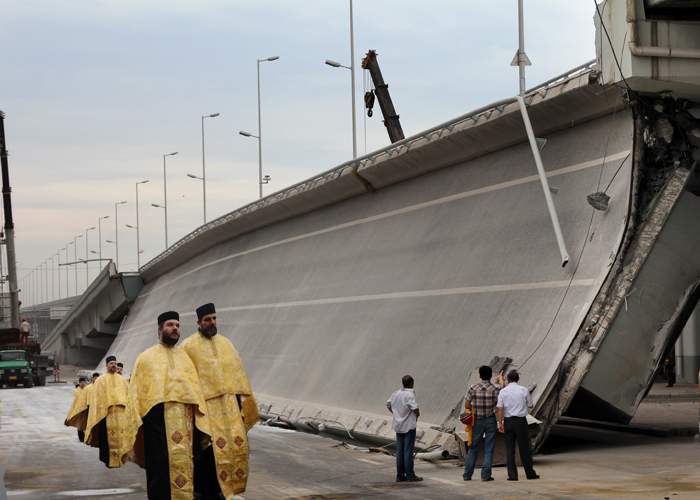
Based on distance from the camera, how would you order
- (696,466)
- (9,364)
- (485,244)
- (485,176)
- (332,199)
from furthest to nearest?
(9,364) < (332,199) < (485,176) < (485,244) < (696,466)

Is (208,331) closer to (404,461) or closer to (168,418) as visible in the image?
(168,418)

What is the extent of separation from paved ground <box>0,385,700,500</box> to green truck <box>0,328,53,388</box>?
3876cm

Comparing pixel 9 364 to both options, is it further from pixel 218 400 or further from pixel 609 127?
pixel 218 400

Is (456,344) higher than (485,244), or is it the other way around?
(485,244)

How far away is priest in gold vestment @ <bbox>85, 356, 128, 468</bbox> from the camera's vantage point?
1847cm

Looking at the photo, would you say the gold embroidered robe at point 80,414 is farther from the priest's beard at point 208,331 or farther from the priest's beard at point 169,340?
the priest's beard at point 169,340

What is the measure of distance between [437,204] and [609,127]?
7.52 metres

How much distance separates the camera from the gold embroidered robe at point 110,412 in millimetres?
18516

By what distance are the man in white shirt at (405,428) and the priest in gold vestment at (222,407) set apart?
5.90 metres

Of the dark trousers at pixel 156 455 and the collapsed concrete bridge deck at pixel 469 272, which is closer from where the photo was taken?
the dark trousers at pixel 156 455

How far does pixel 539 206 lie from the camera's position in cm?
Result: 2448

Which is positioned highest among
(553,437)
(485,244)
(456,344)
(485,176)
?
(485,176)

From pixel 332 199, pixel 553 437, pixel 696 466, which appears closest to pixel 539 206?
pixel 553 437

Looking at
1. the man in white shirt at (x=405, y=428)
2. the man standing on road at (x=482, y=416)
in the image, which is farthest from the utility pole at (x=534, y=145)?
the man in white shirt at (x=405, y=428)
